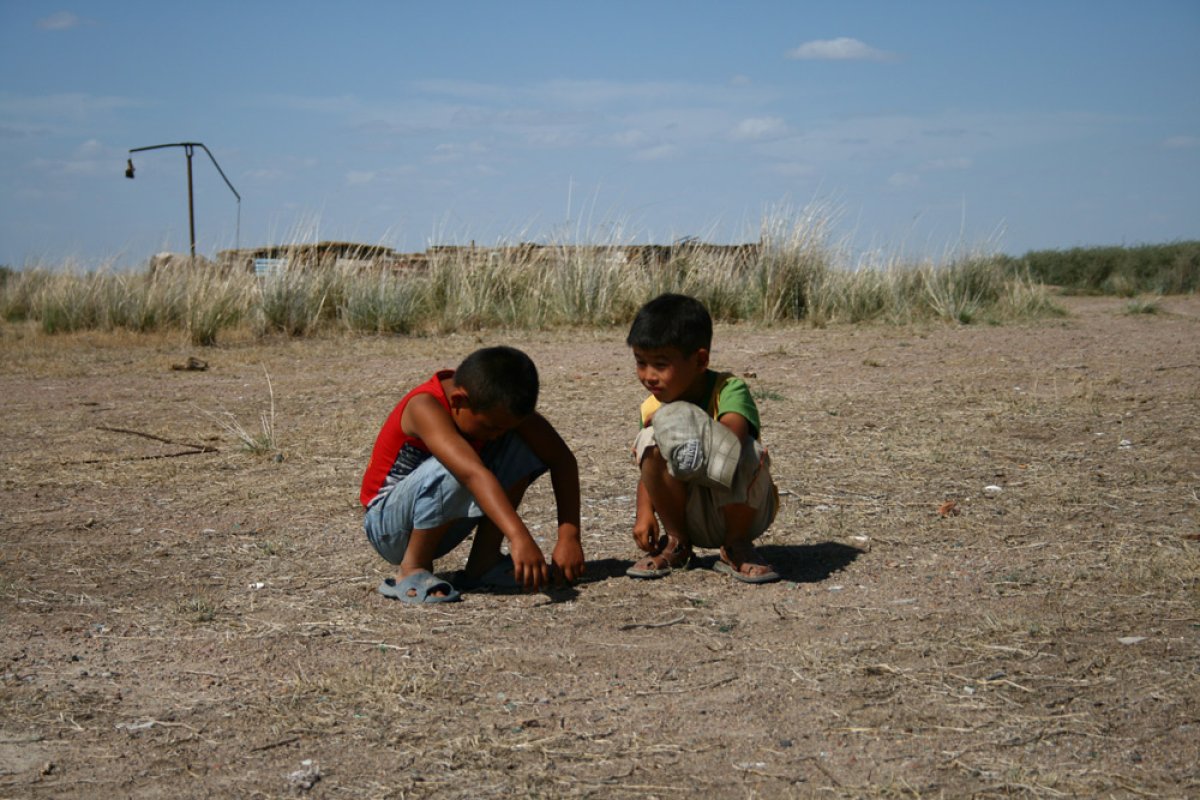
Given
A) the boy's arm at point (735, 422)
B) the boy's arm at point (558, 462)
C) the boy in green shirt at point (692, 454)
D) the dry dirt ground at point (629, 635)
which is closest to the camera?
the dry dirt ground at point (629, 635)

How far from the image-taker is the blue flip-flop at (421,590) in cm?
358

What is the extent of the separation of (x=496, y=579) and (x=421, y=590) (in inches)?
11.2

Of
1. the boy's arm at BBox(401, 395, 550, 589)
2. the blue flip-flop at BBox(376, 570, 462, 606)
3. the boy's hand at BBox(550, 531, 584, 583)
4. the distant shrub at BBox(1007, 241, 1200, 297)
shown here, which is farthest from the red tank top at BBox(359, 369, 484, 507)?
the distant shrub at BBox(1007, 241, 1200, 297)

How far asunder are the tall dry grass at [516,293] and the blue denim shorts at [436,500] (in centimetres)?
850

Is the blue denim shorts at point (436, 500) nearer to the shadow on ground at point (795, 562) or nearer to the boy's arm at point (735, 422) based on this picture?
the shadow on ground at point (795, 562)

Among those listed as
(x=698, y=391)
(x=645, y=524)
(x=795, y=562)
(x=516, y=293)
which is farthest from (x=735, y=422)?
(x=516, y=293)

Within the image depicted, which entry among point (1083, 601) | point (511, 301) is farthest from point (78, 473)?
point (511, 301)

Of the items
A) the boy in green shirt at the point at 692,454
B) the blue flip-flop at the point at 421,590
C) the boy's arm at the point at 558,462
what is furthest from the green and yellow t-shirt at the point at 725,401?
the blue flip-flop at the point at 421,590

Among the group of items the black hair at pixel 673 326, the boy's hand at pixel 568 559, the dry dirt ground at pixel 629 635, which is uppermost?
the black hair at pixel 673 326

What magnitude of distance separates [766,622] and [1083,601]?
916 mm

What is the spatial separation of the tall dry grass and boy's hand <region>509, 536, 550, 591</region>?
8.98 m

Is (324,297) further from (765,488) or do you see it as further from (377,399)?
(765,488)

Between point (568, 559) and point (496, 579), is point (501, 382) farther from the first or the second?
point (496, 579)

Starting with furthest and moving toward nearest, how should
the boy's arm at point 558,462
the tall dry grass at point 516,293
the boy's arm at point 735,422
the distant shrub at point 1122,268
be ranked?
the distant shrub at point 1122,268 → the tall dry grass at point 516,293 → the boy's arm at point 558,462 → the boy's arm at point 735,422
